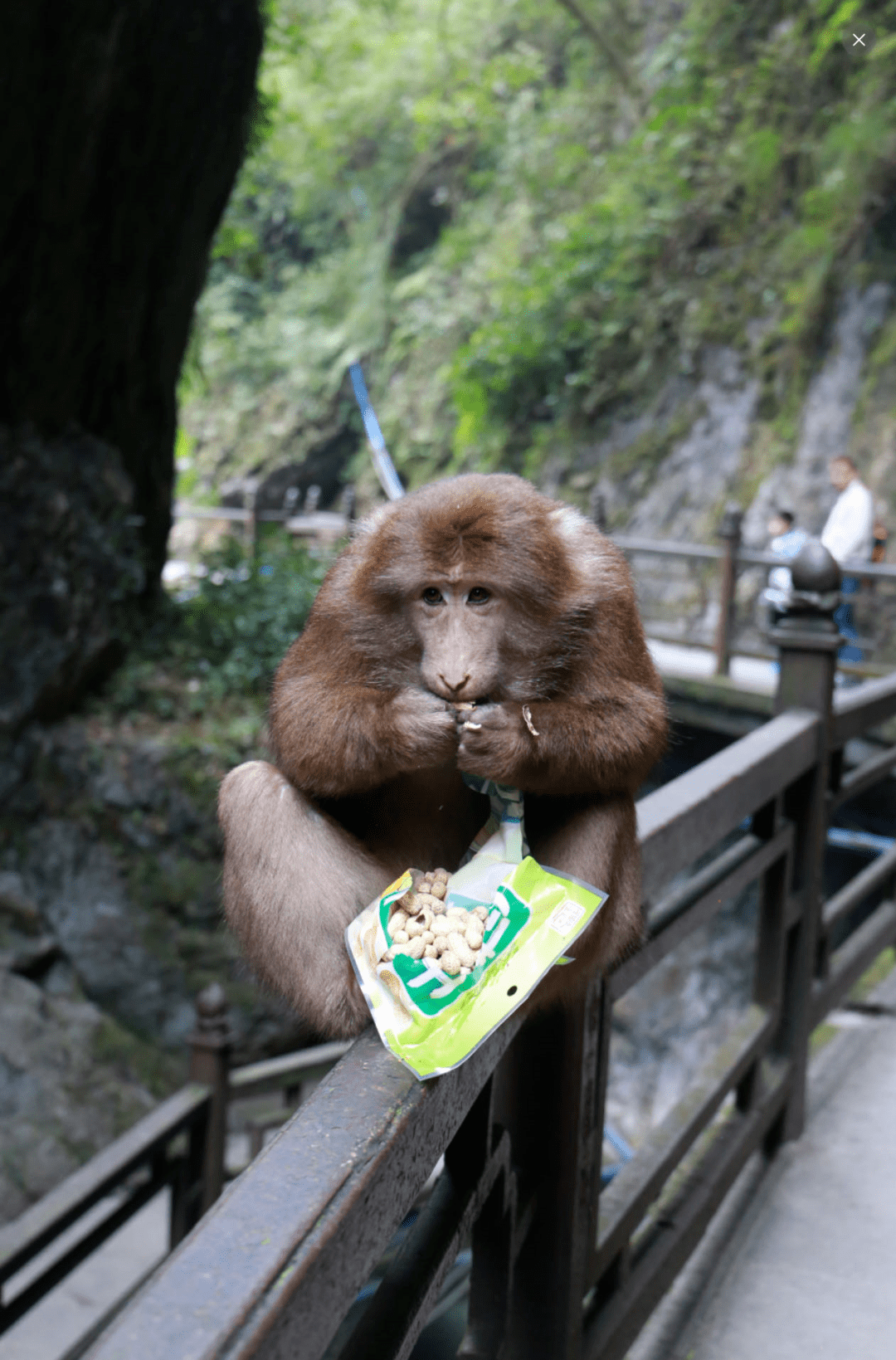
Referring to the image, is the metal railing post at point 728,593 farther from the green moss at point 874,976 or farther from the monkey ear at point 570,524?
the monkey ear at point 570,524

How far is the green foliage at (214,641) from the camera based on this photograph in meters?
7.93

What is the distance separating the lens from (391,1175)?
914 millimetres

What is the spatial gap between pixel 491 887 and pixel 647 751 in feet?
1.11

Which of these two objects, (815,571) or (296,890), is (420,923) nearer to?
(296,890)

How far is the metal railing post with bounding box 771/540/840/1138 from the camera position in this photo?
280 centimetres

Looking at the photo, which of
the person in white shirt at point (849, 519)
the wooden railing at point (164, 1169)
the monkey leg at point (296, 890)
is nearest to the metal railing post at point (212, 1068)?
the wooden railing at point (164, 1169)

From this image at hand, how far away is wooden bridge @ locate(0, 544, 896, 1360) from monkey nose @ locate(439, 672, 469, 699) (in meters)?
0.40

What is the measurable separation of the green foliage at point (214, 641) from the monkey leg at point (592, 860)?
6.13 metres

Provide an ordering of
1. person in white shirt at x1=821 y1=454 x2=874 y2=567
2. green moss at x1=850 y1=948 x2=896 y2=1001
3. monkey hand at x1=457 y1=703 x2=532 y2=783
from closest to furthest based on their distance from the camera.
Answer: monkey hand at x1=457 y1=703 x2=532 y2=783, green moss at x1=850 y1=948 x2=896 y2=1001, person in white shirt at x1=821 y1=454 x2=874 y2=567

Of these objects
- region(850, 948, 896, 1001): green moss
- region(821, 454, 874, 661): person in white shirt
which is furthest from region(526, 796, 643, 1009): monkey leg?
region(821, 454, 874, 661): person in white shirt

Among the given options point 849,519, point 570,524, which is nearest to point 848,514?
point 849,519

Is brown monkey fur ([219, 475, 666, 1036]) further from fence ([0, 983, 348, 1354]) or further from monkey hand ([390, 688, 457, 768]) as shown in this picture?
fence ([0, 983, 348, 1354])

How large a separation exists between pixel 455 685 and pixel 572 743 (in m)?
0.17

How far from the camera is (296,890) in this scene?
143cm
